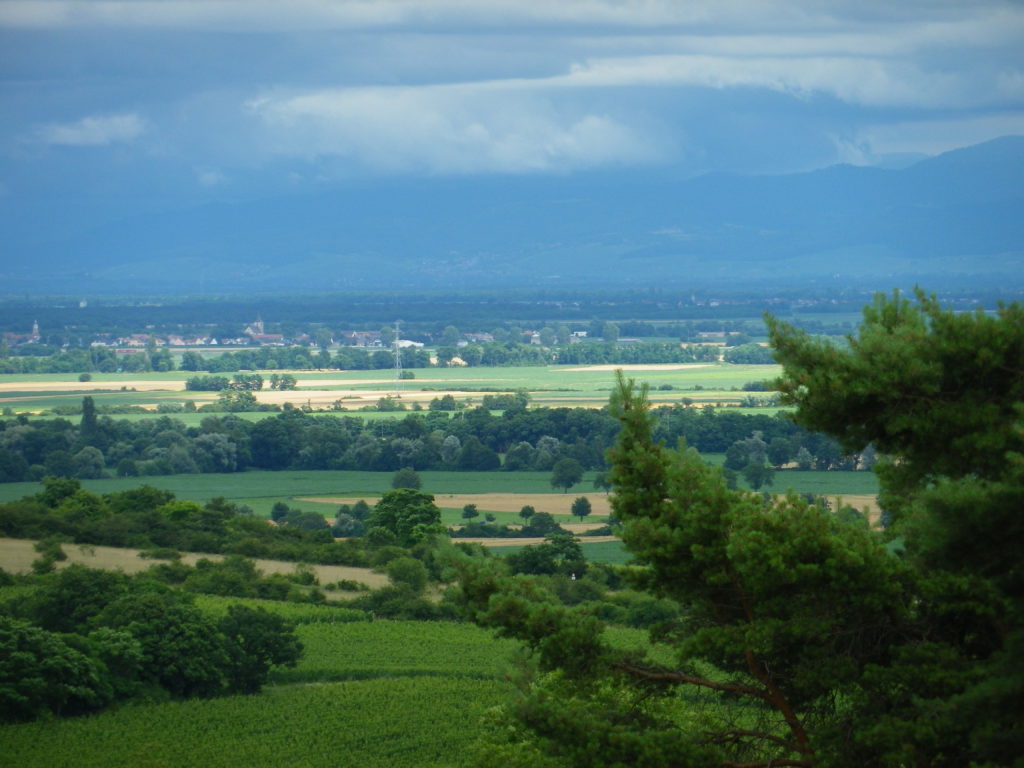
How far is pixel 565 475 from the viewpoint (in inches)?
3268

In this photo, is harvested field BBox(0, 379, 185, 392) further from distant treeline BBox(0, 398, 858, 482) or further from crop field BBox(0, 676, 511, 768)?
crop field BBox(0, 676, 511, 768)

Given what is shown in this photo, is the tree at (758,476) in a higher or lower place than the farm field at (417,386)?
lower

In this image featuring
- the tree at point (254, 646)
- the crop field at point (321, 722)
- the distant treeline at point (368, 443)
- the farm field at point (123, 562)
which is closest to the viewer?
the crop field at point (321, 722)

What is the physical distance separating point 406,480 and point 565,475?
9.81 meters

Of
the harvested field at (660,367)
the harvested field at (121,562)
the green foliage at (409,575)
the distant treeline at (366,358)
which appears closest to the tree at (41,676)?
the green foliage at (409,575)

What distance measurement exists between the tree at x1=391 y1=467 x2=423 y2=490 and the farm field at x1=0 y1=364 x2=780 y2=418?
2899cm

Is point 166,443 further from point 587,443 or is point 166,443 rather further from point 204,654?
point 204,654

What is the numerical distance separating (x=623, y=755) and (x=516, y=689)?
147 centimetres

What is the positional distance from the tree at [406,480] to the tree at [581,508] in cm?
1359

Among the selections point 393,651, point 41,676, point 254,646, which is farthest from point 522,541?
point 41,676

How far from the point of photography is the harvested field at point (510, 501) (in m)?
75.4

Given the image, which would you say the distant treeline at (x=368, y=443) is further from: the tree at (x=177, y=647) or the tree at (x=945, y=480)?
the tree at (x=945, y=480)

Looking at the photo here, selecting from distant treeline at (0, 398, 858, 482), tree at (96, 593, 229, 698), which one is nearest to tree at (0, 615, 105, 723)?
tree at (96, 593, 229, 698)

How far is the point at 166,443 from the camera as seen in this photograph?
338 feet
